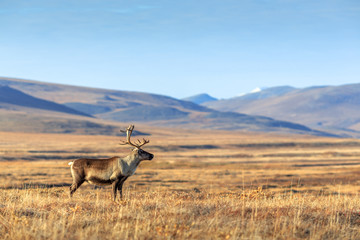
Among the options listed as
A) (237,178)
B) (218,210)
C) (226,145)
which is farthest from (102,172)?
(226,145)

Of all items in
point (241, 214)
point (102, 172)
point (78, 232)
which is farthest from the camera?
point (102, 172)

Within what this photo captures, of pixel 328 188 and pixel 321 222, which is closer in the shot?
pixel 321 222

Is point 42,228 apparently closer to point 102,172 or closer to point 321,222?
point 102,172

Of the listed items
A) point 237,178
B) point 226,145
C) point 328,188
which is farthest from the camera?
point 226,145

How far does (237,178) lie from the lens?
43250 mm

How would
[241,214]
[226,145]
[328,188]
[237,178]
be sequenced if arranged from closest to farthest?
1. [241,214]
2. [328,188]
3. [237,178]
4. [226,145]

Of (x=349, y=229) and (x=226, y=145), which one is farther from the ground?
(x=349, y=229)

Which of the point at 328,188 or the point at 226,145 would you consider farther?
the point at 226,145

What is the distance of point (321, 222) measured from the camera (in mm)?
8789

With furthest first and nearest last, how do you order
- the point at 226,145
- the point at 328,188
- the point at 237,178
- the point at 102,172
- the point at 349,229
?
the point at 226,145 → the point at 237,178 → the point at 328,188 → the point at 102,172 → the point at 349,229

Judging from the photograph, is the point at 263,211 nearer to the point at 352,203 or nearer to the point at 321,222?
the point at 321,222

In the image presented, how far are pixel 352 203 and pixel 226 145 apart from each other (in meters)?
99.3

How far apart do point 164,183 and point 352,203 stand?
26409 millimetres

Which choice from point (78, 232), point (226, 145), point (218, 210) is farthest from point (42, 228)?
point (226, 145)
